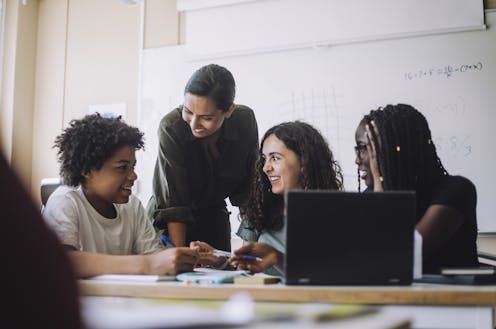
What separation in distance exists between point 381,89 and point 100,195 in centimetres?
183

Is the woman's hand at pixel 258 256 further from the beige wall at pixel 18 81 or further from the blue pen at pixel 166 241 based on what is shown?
the beige wall at pixel 18 81

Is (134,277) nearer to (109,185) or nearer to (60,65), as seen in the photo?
(109,185)

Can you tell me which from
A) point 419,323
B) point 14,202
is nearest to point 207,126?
point 419,323

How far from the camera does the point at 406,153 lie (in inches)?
65.0

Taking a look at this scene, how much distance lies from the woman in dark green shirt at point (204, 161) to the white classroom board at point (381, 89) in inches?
39.0

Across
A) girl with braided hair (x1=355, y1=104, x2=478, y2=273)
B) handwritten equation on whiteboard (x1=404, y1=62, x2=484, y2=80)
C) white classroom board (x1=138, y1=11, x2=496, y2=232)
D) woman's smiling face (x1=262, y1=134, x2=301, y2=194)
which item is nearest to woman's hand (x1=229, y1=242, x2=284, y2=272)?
girl with braided hair (x1=355, y1=104, x2=478, y2=273)

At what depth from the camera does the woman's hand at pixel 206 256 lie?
62.8 inches

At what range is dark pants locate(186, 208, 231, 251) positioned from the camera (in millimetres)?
2227

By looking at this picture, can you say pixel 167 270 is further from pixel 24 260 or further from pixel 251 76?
pixel 251 76

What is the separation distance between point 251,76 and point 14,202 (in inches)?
126

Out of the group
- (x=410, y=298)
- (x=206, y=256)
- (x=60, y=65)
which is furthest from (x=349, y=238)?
(x=60, y=65)

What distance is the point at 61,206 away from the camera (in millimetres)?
1653

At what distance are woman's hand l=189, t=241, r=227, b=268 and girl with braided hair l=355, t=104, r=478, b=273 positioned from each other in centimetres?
53

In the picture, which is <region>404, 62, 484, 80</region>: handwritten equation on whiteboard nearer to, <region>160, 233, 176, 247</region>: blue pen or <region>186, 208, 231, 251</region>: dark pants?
<region>186, 208, 231, 251</region>: dark pants
